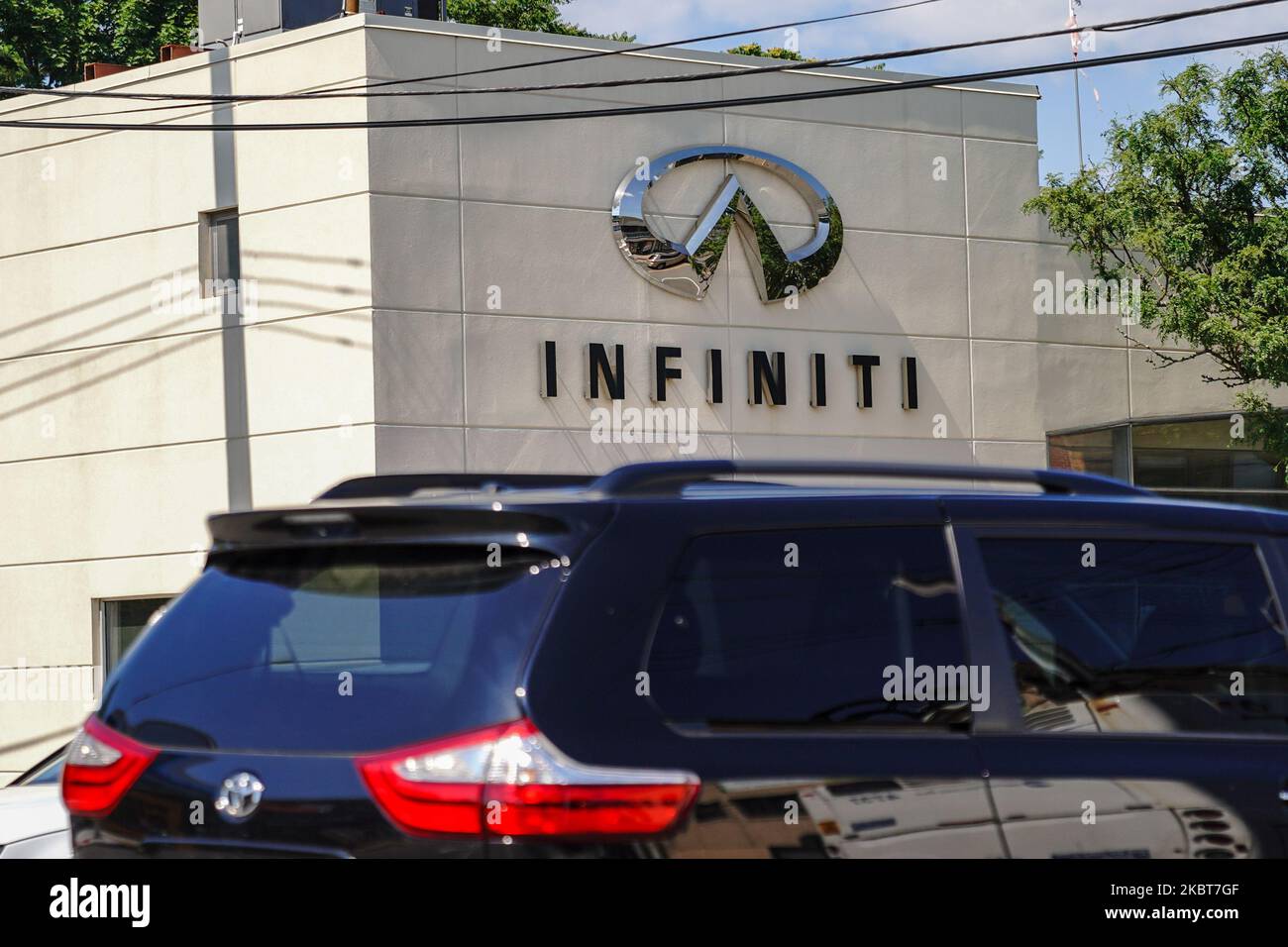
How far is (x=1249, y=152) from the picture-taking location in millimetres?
18438

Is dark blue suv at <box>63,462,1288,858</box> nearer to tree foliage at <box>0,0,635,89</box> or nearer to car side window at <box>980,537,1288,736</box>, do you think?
car side window at <box>980,537,1288,736</box>

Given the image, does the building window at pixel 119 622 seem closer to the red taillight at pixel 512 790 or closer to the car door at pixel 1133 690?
the car door at pixel 1133 690

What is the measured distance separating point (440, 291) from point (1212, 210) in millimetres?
8460

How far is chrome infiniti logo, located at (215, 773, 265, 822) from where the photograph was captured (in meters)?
3.27

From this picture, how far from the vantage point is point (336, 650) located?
368 cm

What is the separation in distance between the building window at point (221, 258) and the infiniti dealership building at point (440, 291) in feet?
0.11

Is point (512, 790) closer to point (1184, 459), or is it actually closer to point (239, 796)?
point (239, 796)

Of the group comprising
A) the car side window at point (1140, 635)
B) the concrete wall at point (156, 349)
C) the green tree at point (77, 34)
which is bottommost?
the car side window at point (1140, 635)

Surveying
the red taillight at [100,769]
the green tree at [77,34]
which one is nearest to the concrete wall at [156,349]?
the red taillight at [100,769]

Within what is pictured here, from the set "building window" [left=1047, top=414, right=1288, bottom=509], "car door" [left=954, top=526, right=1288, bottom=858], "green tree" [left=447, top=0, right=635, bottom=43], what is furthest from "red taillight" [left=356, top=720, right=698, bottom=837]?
"green tree" [left=447, top=0, right=635, bottom=43]

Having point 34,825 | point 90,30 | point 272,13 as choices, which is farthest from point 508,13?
point 34,825

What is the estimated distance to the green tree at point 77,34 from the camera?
1405 inches

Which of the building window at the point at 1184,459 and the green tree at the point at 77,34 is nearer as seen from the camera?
the building window at the point at 1184,459
